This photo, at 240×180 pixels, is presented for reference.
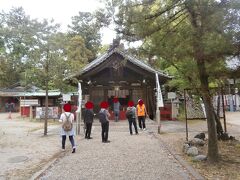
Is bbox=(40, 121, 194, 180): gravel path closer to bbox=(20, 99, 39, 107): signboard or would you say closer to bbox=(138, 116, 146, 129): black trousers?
bbox=(138, 116, 146, 129): black trousers

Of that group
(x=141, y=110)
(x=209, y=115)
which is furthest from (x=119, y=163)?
(x=141, y=110)

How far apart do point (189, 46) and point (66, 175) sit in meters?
4.37

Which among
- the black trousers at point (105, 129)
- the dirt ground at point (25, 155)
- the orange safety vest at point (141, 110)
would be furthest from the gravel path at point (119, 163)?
the orange safety vest at point (141, 110)

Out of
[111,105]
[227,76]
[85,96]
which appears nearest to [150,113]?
[111,105]

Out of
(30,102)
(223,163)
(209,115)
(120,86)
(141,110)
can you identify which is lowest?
(223,163)

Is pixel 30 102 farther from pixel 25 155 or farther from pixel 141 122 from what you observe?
pixel 25 155

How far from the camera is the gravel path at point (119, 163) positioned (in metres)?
8.31

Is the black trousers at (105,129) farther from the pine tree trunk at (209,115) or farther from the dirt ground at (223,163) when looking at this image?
the pine tree trunk at (209,115)

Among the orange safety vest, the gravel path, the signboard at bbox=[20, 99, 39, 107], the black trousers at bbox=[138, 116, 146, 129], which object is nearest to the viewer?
the gravel path

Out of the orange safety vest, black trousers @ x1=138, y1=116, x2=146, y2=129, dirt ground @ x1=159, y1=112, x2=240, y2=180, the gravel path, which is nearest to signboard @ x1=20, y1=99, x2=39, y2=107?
black trousers @ x1=138, y1=116, x2=146, y2=129

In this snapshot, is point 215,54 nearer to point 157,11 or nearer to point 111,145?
point 157,11

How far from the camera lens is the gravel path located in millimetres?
8312

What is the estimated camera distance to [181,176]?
806cm

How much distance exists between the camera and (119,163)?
9.71 m
